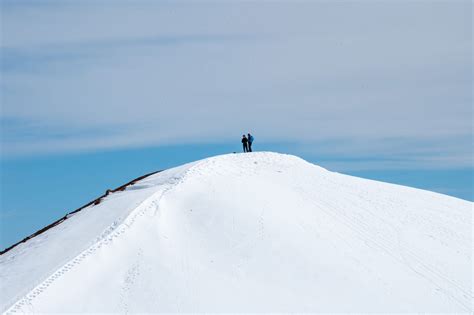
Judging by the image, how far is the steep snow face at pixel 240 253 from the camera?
877 inches

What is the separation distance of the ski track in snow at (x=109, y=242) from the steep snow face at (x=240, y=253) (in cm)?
4

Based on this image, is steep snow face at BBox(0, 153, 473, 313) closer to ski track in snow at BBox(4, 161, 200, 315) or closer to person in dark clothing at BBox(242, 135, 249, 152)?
ski track in snow at BBox(4, 161, 200, 315)

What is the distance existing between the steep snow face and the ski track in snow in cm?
4

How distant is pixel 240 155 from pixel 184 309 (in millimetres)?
12651

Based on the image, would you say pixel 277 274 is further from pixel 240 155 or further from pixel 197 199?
pixel 240 155

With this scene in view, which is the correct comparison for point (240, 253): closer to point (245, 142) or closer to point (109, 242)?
point (109, 242)

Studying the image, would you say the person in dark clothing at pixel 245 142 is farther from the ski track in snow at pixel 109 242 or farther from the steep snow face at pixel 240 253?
the ski track in snow at pixel 109 242

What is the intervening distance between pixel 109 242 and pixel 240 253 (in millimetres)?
4206

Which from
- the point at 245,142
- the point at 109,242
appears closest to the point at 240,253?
the point at 109,242

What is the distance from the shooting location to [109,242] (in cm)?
2433

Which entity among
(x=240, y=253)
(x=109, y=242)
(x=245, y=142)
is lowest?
(x=240, y=253)

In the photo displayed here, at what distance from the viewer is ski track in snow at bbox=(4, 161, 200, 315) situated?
71.2 feet

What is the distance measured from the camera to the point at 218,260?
2389cm

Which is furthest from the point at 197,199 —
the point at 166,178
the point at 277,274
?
the point at 277,274
